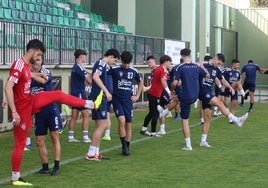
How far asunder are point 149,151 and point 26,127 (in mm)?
4348

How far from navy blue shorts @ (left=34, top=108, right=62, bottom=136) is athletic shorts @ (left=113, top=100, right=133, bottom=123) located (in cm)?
225

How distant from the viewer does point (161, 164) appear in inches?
Result: 426

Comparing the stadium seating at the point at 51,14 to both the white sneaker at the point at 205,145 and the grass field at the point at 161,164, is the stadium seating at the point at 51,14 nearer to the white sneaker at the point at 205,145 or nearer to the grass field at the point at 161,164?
the grass field at the point at 161,164

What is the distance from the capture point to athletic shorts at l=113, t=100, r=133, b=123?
11.8m

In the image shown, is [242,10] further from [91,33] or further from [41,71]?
[41,71]

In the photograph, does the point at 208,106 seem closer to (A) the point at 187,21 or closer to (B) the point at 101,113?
(B) the point at 101,113

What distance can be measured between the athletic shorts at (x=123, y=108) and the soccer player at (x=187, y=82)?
1320 millimetres

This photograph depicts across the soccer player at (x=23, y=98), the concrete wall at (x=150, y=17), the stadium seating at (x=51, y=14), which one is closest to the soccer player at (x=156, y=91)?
the soccer player at (x=23, y=98)

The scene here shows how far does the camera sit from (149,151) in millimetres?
12555

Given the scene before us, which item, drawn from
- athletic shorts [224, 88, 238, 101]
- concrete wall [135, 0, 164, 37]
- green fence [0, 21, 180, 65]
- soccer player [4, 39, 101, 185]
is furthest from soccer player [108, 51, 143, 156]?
concrete wall [135, 0, 164, 37]

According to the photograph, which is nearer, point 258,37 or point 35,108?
point 35,108

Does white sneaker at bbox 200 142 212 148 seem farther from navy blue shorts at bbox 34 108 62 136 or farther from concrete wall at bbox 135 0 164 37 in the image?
concrete wall at bbox 135 0 164 37

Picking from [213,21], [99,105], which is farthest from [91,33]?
[213,21]

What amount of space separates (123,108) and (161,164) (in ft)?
5.06
